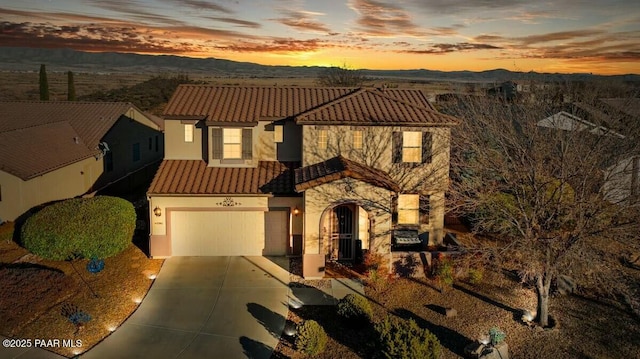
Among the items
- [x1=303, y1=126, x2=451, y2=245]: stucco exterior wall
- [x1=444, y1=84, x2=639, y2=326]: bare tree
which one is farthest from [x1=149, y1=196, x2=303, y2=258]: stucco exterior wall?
[x1=444, y1=84, x2=639, y2=326]: bare tree

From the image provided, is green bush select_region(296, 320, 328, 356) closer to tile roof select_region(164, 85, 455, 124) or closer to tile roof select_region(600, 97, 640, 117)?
tile roof select_region(164, 85, 455, 124)

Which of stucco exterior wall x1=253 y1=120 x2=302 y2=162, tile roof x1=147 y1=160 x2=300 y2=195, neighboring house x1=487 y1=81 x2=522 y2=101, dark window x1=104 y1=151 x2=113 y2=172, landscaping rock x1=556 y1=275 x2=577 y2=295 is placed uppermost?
neighboring house x1=487 y1=81 x2=522 y2=101

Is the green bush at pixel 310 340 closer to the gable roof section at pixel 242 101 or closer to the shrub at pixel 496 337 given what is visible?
the shrub at pixel 496 337

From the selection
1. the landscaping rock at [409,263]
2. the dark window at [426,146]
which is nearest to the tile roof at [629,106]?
the dark window at [426,146]

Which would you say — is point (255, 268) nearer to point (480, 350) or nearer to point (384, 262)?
point (384, 262)

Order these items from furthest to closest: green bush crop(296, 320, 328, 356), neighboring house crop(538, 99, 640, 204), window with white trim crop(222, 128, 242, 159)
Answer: window with white trim crop(222, 128, 242, 159) → neighboring house crop(538, 99, 640, 204) → green bush crop(296, 320, 328, 356)

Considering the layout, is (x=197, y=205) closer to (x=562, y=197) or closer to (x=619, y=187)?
(x=562, y=197)

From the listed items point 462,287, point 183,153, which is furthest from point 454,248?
point 183,153
